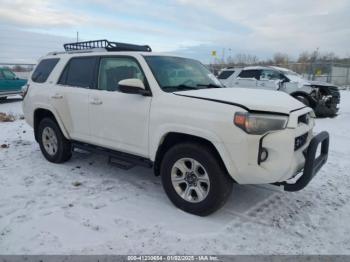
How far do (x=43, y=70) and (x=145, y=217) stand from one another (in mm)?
3615

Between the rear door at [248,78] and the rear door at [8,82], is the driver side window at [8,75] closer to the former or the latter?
the rear door at [8,82]

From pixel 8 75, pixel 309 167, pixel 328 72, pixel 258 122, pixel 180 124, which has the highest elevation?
pixel 328 72

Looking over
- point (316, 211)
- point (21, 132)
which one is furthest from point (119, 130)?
point (21, 132)

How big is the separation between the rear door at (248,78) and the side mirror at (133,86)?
889 cm

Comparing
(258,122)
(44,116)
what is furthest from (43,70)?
(258,122)

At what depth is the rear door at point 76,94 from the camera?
480 centimetres

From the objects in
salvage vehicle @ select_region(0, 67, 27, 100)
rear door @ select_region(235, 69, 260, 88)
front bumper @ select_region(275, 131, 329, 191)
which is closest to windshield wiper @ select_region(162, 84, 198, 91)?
front bumper @ select_region(275, 131, 329, 191)

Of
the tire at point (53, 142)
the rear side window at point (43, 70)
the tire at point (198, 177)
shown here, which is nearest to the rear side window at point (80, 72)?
the rear side window at point (43, 70)

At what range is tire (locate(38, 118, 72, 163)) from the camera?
211 inches

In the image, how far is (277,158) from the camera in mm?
3166

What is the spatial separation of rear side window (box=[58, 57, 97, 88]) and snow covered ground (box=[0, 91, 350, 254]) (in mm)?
1462

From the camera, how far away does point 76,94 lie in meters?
4.89

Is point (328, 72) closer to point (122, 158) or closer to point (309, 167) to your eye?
point (309, 167)

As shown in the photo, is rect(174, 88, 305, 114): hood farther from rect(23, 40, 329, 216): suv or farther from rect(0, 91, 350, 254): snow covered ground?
rect(0, 91, 350, 254): snow covered ground
